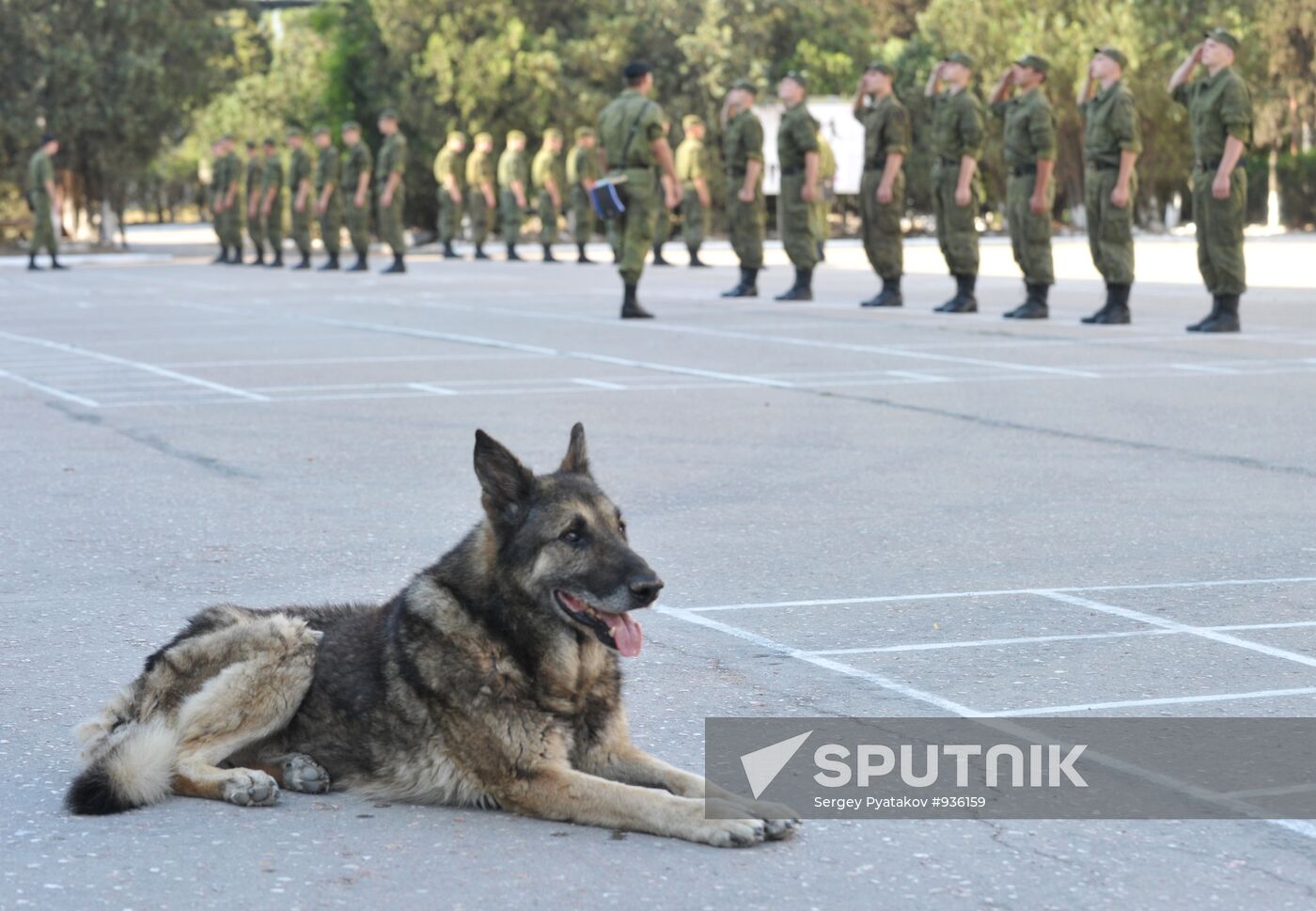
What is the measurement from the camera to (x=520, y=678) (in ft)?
17.0

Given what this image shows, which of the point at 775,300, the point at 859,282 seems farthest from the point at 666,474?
the point at 859,282

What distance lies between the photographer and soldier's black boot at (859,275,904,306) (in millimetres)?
25500

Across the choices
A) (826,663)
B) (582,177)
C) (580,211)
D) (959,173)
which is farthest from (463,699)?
(580,211)

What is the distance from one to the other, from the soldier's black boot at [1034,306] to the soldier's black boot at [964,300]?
98 centimetres

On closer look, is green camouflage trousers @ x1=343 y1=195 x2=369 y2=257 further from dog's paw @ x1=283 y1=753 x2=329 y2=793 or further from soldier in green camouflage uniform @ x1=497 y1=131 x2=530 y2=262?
dog's paw @ x1=283 y1=753 x2=329 y2=793

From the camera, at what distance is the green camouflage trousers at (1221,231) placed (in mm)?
20156

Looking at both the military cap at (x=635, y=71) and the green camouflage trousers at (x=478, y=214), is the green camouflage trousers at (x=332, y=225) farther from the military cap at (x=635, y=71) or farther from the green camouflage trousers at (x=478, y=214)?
the military cap at (x=635, y=71)

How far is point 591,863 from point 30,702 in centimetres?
233

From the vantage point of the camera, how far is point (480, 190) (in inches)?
1892

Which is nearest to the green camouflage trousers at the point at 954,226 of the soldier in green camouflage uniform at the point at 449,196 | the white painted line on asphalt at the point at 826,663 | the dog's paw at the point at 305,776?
the white painted line on asphalt at the point at 826,663

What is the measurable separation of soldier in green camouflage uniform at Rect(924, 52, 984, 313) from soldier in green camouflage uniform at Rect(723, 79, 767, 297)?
454cm

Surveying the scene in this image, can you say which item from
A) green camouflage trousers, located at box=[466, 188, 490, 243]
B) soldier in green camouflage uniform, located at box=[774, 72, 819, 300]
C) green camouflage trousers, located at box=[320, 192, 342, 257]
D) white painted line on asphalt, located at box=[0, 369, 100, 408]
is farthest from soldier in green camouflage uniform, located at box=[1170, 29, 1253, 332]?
green camouflage trousers, located at box=[466, 188, 490, 243]

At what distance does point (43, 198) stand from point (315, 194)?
5.28 metres

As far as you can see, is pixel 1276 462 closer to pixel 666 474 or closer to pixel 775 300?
pixel 666 474
